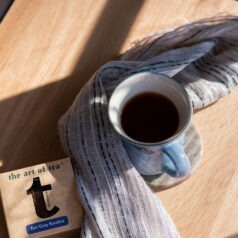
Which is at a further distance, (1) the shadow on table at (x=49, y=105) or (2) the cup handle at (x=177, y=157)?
(1) the shadow on table at (x=49, y=105)

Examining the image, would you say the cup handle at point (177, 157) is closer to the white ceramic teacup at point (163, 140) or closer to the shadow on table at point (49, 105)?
the white ceramic teacup at point (163, 140)

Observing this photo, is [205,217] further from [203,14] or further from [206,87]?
[203,14]

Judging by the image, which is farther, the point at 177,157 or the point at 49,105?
the point at 49,105

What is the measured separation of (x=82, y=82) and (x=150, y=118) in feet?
0.45

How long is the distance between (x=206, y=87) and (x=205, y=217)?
0.17 meters

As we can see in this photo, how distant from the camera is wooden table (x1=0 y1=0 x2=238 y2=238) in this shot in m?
0.58

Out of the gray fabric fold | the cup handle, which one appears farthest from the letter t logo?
the cup handle

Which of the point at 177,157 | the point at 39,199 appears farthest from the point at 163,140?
the point at 39,199

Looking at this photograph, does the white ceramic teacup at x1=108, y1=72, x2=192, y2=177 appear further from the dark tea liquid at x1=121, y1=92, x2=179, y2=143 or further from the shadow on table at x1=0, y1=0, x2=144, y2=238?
the shadow on table at x1=0, y1=0, x2=144, y2=238

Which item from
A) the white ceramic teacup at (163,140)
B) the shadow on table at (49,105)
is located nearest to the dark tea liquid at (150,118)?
the white ceramic teacup at (163,140)

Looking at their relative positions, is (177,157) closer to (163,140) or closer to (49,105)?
(163,140)

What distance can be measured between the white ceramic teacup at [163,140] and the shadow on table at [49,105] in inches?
4.4

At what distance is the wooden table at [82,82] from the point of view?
22.9 inches

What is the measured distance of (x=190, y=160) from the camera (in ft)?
1.94
